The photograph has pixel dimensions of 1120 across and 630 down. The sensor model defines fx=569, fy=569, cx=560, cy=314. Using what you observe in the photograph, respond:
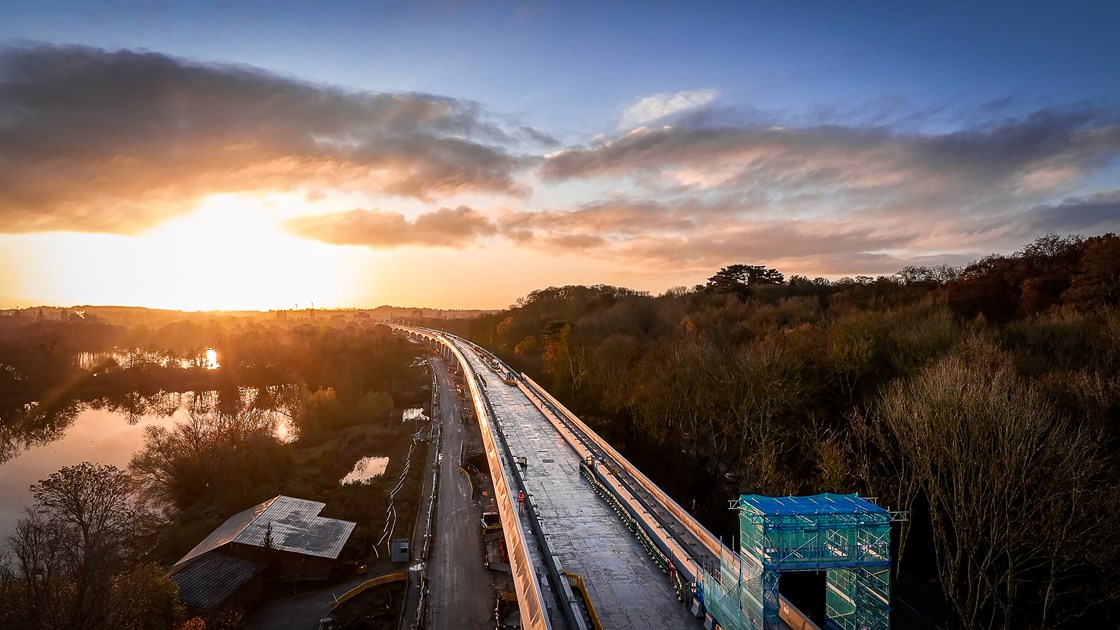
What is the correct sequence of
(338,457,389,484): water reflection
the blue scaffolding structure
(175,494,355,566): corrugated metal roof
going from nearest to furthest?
the blue scaffolding structure, (175,494,355,566): corrugated metal roof, (338,457,389,484): water reflection

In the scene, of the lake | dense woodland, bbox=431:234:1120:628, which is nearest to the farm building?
the lake

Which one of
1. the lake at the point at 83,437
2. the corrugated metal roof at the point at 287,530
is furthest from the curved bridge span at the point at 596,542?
the lake at the point at 83,437

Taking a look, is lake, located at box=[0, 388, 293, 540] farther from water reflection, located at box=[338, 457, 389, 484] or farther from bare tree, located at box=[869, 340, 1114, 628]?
bare tree, located at box=[869, 340, 1114, 628]

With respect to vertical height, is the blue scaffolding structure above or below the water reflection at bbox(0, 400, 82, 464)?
above

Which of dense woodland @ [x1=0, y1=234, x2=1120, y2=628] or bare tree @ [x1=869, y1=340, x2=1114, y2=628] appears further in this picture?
dense woodland @ [x1=0, y1=234, x2=1120, y2=628]

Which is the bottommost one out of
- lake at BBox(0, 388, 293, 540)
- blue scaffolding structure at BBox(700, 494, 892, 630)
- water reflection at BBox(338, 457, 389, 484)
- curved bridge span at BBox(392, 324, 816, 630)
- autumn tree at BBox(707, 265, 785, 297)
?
water reflection at BBox(338, 457, 389, 484)

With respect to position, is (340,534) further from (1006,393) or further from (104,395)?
(104,395)

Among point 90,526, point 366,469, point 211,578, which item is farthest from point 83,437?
point 211,578
